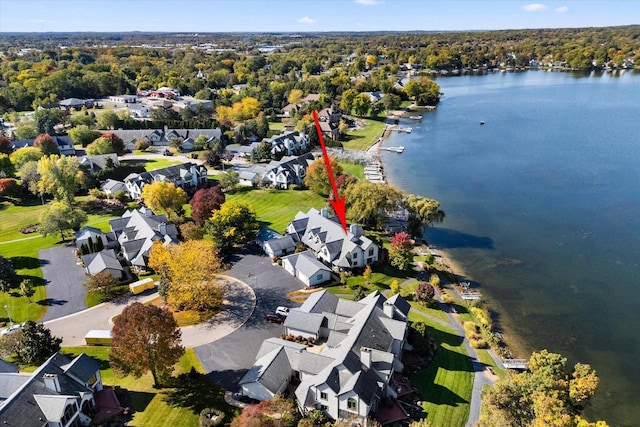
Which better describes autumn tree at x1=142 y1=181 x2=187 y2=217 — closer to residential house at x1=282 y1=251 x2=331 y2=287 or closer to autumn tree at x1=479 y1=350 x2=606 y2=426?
residential house at x1=282 y1=251 x2=331 y2=287

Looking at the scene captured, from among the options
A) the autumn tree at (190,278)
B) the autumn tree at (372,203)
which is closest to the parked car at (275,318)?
the autumn tree at (190,278)

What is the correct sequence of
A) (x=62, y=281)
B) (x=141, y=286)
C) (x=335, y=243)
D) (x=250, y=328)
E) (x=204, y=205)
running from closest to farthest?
(x=250, y=328)
(x=141, y=286)
(x=62, y=281)
(x=335, y=243)
(x=204, y=205)

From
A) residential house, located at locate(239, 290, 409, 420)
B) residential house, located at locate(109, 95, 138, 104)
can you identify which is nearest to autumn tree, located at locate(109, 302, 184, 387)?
residential house, located at locate(239, 290, 409, 420)

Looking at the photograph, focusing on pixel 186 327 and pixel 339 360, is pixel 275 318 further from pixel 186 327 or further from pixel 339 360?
pixel 339 360

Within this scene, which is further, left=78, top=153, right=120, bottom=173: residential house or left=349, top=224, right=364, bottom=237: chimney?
left=78, top=153, right=120, bottom=173: residential house

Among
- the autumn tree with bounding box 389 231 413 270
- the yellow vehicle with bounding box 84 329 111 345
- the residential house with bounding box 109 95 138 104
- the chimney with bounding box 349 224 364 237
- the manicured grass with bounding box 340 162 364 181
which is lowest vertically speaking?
the yellow vehicle with bounding box 84 329 111 345

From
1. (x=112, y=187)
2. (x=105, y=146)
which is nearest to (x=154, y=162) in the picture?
(x=105, y=146)

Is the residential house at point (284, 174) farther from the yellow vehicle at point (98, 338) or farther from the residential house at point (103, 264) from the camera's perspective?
the yellow vehicle at point (98, 338)
